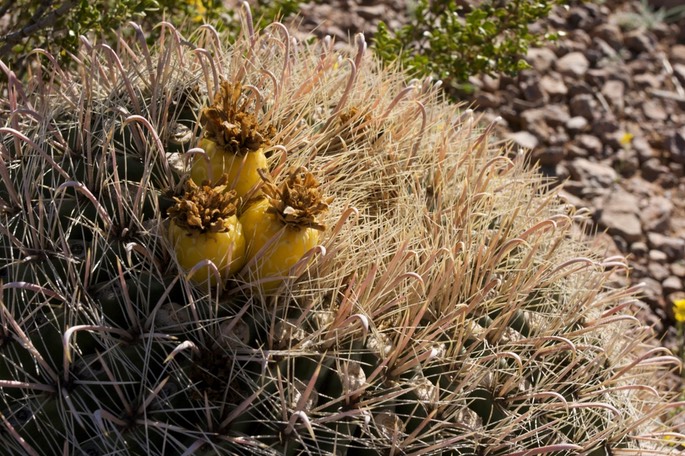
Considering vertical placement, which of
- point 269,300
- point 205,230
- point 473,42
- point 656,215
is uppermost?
point 205,230

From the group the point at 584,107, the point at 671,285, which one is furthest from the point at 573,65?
the point at 671,285

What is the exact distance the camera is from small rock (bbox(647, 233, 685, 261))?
4285mm

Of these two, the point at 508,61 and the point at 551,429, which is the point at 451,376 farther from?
the point at 508,61

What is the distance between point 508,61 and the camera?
3.50 m

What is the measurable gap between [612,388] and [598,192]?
2.63 metres

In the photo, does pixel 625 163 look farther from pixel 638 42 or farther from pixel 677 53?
pixel 677 53

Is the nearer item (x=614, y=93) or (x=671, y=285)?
(x=671, y=285)

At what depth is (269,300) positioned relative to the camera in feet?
5.58

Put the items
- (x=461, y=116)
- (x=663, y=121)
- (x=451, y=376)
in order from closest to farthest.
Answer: (x=451, y=376) < (x=461, y=116) < (x=663, y=121)

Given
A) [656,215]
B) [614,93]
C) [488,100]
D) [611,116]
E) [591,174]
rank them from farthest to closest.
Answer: [614,93], [611,116], [488,100], [591,174], [656,215]

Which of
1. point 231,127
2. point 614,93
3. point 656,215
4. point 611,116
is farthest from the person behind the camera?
point 614,93

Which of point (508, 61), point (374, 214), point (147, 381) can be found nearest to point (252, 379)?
point (147, 381)

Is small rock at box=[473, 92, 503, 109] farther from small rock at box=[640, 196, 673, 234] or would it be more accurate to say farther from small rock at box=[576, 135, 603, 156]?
small rock at box=[640, 196, 673, 234]

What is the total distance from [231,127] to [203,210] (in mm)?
211
